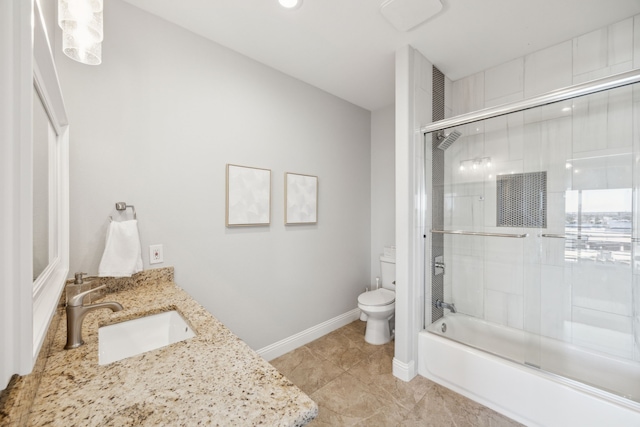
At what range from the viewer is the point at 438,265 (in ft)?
7.23

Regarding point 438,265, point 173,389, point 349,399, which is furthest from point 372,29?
A: point 349,399

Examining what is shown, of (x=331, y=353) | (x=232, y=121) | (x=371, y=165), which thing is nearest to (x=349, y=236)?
(x=371, y=165)

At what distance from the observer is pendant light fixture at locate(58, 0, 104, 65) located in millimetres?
959

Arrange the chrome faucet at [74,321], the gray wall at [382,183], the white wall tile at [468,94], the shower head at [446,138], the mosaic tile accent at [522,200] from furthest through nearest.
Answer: the gray wall at [382,183], the white wall tile at [468,94], the shower head at [446,138], the mosaic tile accent at [522,200], the chrome faucet at [74,321]

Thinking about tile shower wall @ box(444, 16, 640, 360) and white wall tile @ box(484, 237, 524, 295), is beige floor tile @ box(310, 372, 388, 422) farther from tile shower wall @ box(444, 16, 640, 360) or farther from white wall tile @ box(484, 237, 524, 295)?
white wall tile @ box(484, 237, 524, 295)

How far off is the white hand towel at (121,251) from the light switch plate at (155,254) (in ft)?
0.46

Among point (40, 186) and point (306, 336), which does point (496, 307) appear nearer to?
point (306, 336)

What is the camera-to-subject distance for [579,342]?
5.70 feet

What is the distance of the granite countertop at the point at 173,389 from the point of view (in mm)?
622

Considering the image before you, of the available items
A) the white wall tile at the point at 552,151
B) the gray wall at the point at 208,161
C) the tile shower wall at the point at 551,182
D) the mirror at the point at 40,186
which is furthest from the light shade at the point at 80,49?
the white wall tile at the point at 552,151

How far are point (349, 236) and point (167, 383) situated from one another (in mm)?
2344

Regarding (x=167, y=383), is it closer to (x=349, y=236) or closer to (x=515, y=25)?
(x=349, y=236)

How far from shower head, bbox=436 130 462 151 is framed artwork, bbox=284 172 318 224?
1137 millimetres

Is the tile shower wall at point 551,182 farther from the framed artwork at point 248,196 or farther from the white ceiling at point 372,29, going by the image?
the framed artwork at point 248,196
